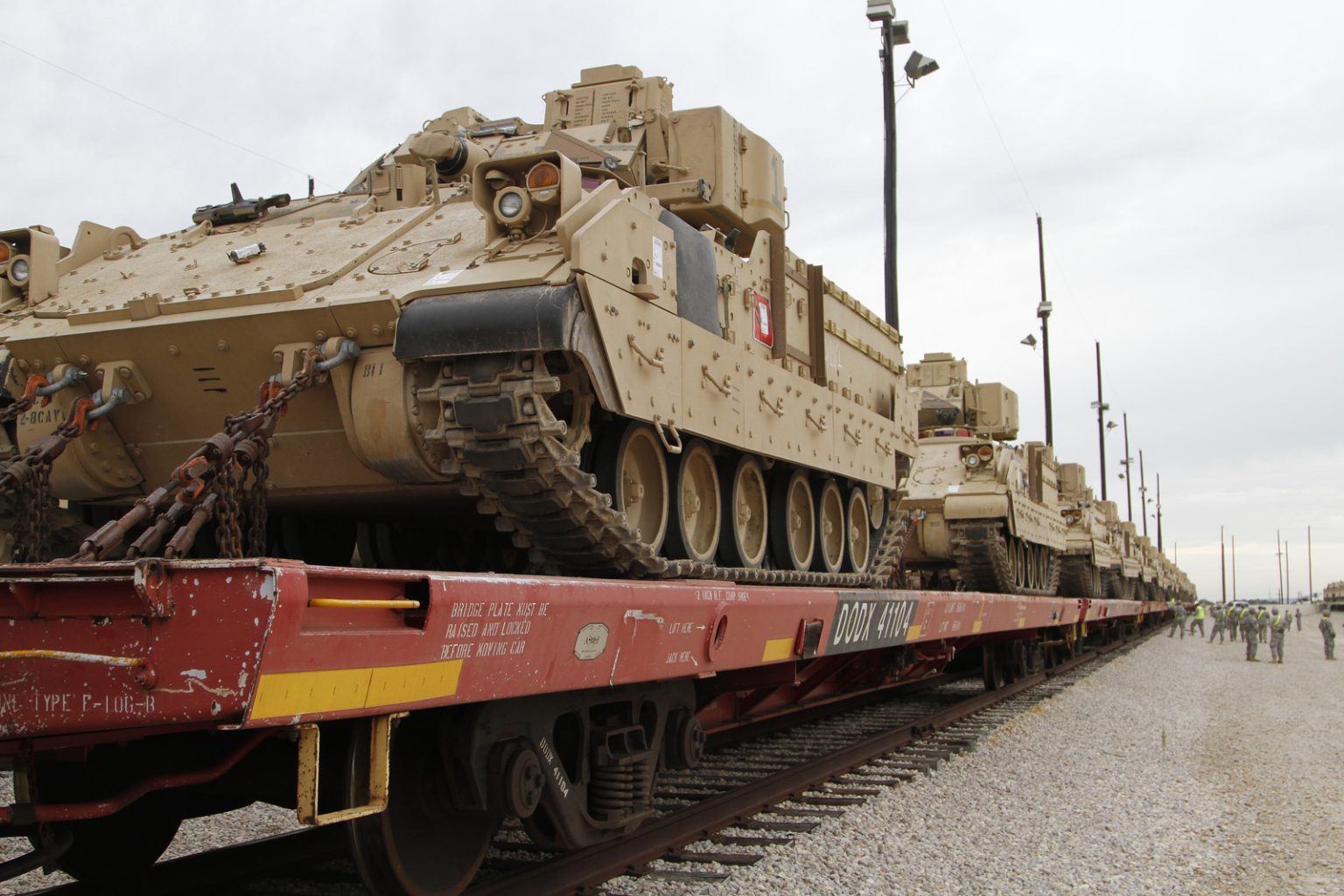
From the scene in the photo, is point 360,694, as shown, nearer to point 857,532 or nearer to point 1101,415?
point 857,532

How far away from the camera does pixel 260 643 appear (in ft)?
9.88

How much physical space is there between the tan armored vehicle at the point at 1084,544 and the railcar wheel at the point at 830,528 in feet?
46.8

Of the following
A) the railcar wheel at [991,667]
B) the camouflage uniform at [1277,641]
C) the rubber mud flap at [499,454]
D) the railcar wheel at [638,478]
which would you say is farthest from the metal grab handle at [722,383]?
the camouflage uniform at [1277,641]

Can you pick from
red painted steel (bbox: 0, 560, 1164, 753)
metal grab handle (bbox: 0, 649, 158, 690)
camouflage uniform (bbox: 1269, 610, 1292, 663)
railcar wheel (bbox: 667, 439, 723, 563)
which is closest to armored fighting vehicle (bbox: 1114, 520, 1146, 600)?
camouflage uniform (bbox: 1269, 610, 1292, 663)

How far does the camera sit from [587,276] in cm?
583

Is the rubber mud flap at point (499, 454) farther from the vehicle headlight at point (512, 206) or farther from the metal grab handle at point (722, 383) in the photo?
the metal grab handle at point (722, 383)

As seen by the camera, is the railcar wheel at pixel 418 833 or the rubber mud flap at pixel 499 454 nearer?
the railcar wheel at pixel 418 833

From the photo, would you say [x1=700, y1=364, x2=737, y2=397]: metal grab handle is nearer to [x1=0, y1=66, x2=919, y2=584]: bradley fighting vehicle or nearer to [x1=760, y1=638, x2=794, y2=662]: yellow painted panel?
[x1=0, y1=66, x2=919, y2=584]: bradley fighting vehicle

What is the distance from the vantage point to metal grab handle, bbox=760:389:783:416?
27.1 ft

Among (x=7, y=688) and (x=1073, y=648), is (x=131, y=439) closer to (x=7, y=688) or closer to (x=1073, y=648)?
(x=7, y=688)

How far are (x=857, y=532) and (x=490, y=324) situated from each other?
20.3 ft

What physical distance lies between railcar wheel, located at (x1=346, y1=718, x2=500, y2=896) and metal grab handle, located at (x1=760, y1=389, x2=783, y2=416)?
4.05 metres

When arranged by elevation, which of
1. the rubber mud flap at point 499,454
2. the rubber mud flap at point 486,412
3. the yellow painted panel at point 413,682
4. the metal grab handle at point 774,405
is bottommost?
the yellow painted panel at point 413,682

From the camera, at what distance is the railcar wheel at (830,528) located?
994cm
